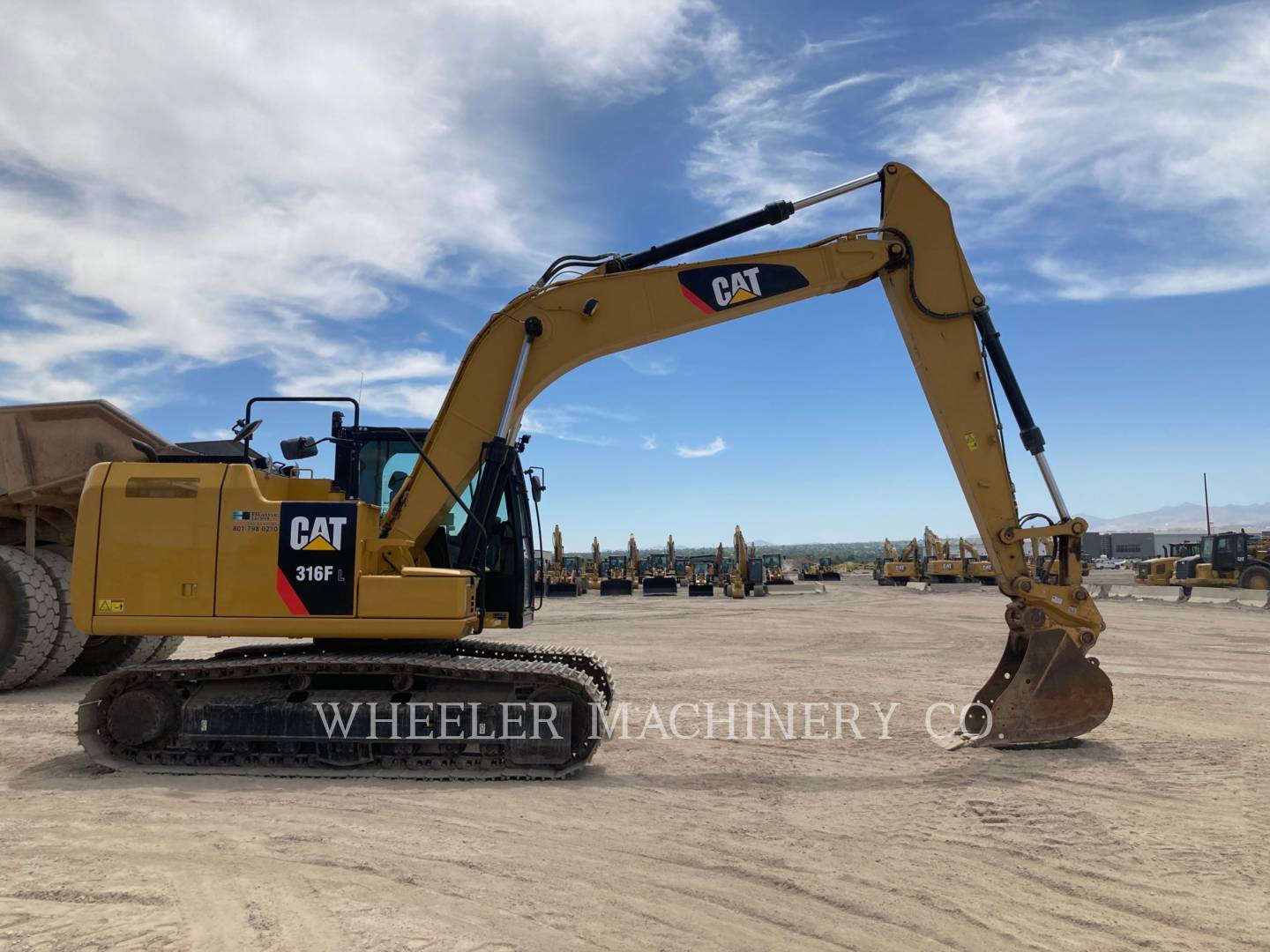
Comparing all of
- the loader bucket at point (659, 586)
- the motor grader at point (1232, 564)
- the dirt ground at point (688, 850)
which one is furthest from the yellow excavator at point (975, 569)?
the dirt ground at point (688, 850)

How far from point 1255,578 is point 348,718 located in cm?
3499

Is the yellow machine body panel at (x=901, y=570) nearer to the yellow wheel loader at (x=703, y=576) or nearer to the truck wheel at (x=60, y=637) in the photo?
the yellow wheel loader at (x=703, y=576)

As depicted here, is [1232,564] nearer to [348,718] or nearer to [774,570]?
[774,570]

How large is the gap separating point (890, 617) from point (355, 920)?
21.8 meters

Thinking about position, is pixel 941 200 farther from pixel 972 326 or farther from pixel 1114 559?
pixel 1114 559

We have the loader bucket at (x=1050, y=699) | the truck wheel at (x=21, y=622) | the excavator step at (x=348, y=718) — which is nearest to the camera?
the excavator step at (x=348, y=718)

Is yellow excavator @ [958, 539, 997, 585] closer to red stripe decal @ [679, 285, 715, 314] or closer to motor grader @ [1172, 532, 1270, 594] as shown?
motor grader @ [1172, 532, 1270, 594]

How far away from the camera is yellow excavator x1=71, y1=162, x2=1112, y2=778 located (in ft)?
22.5

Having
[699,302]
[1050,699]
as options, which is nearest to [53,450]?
[699,302]

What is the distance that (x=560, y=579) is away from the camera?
134ft

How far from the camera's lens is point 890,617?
24.1m

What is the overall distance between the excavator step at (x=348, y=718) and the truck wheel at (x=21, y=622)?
14.6ft

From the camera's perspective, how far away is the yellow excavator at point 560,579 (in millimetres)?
38062

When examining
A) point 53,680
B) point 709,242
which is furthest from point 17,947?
point 53,680
